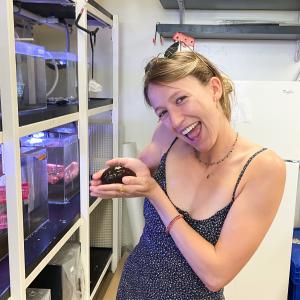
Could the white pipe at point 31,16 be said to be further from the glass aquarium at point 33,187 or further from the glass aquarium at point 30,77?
the glass aquarium at point 33,187

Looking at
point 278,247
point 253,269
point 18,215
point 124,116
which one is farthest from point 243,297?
point 18,215

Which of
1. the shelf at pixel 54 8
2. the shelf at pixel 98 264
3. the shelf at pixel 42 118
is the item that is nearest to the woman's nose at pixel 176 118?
the shelf at pixel 42 118

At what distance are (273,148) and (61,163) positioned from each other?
3.97ft

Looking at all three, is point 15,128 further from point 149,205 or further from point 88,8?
point 88,8

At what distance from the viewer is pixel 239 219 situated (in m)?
0.83

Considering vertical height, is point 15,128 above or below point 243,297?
above

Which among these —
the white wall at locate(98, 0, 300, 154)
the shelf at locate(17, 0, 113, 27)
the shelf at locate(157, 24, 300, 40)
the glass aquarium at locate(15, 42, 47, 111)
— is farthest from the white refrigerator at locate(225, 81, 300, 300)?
the glass aquarium at locate(15, 42, 47, 111)

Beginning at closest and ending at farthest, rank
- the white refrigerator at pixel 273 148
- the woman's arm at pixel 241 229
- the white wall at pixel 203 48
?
the woman's arm at pixel 241 229, the white refrigerator at pixel 273 148, the white wall at pixel 203 48

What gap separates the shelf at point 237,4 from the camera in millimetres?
2385

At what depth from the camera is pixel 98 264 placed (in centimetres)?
243

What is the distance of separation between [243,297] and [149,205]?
1.56 metres

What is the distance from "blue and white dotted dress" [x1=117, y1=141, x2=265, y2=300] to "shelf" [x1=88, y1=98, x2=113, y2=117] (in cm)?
104

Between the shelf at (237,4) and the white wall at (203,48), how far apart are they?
61 mm

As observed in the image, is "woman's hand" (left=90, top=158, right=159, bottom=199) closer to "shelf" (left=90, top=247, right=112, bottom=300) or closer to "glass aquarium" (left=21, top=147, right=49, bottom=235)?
"glass aquarium" (left=21, top=147, right=49, bottom=235)
